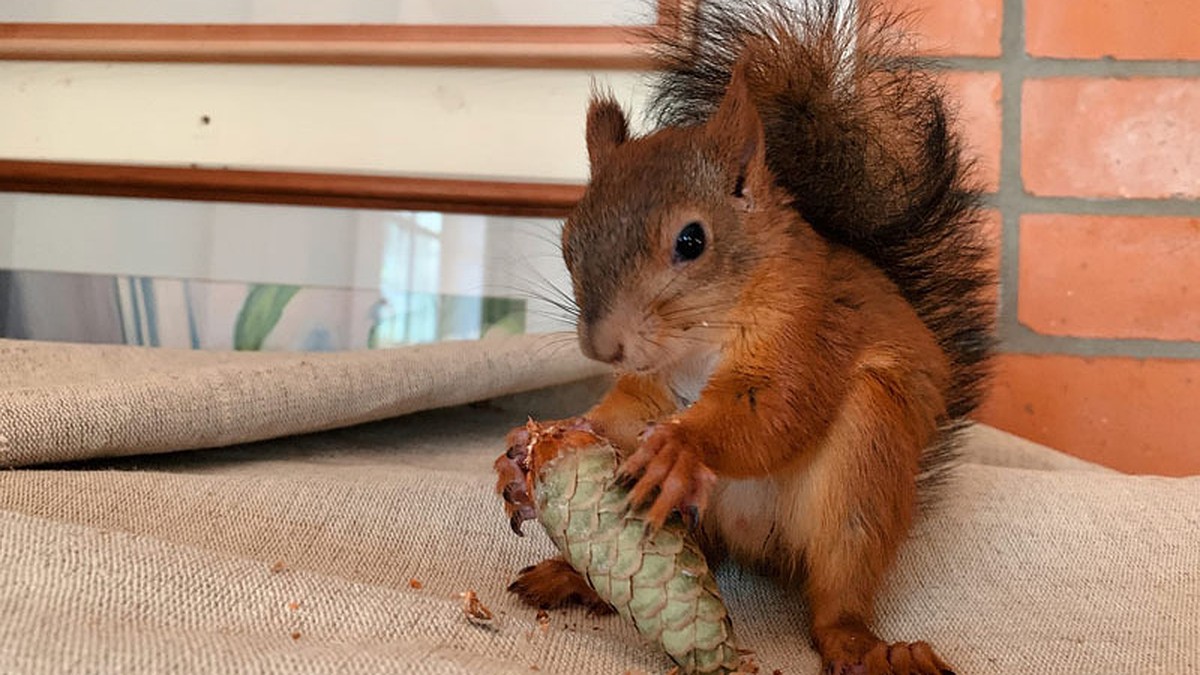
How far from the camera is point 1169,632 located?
647 millimetres

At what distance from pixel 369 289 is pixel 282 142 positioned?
0.78 ft

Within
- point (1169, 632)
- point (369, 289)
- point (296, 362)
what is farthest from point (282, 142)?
point (1169, 632)

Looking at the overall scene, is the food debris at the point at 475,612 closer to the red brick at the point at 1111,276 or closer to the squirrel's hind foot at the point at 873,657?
the squirrel's hind foot at the point at 873,657

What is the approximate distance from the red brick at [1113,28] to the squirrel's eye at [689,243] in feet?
2.47

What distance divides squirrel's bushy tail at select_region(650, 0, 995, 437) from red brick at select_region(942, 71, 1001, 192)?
→ 16.3 inches

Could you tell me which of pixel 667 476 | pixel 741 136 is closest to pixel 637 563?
pixel 667 476

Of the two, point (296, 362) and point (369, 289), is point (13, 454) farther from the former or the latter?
point (369, 289)

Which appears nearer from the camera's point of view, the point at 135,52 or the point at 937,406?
the point at 937,406

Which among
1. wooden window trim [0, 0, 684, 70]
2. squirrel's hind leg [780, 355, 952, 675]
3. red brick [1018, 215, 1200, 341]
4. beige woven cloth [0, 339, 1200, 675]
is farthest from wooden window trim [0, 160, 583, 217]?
squirrel's hind leg [780, 355, 952, 675]

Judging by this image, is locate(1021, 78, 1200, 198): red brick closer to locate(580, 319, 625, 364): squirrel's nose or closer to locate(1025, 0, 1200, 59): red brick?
locate(1025, 0, 1200, 59): red brick

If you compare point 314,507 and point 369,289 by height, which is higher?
point 369,289

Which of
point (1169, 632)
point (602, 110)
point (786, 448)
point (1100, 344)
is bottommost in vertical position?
point (1169, 632)

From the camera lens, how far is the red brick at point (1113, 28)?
1.19 meters

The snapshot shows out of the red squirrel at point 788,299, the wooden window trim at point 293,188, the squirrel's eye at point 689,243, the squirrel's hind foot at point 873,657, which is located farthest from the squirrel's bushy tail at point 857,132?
the wooden window trim at point 293,188
